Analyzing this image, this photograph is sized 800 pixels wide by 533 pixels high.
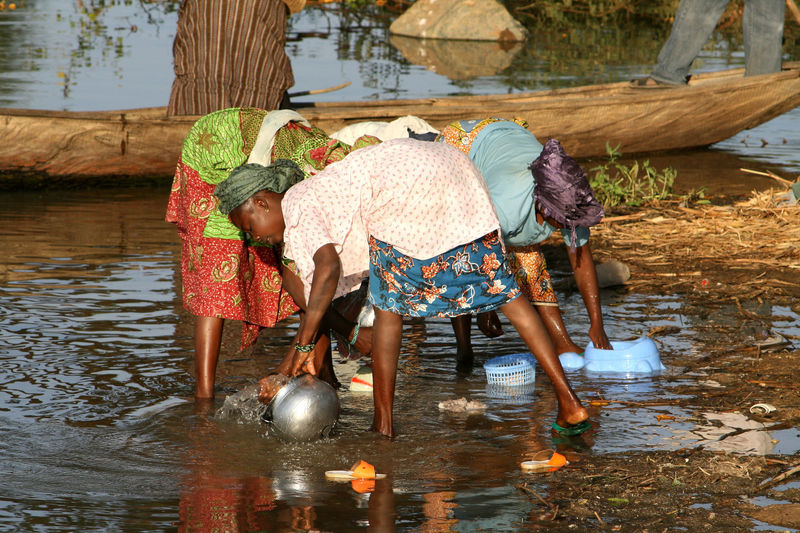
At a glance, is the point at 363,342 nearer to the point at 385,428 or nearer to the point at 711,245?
the point at 385,428

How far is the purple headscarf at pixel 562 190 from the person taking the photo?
12.5ft

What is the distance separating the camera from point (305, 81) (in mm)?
12758

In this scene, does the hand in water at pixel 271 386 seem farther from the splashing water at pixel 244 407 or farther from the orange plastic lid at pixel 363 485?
the orange plastic lid at pixel 363 485

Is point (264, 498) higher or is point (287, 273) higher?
point (287, 273)

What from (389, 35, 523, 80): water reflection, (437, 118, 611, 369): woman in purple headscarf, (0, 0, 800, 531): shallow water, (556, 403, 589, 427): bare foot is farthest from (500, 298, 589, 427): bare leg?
(389, 35, 523, 80): water reflection

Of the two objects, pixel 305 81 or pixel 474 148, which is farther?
pixel 305 81

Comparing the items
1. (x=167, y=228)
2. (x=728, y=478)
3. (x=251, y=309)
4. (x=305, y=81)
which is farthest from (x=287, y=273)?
(x=305, y=81)

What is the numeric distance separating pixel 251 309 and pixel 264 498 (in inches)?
45.5

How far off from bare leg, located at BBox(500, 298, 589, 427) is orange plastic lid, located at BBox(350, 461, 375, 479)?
735 millimetres

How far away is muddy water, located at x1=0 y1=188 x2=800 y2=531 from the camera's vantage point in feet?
10.8

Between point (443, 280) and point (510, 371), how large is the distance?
0.97m

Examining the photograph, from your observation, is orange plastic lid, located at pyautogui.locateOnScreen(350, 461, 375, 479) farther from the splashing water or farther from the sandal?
the sandal

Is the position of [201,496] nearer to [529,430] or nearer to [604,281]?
[529,430]

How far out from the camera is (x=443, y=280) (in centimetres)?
364
